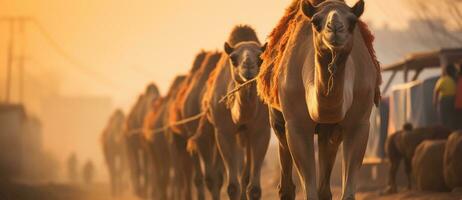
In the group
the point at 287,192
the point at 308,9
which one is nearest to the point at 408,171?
the point at 287,192

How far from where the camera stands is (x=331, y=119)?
10.1 meters

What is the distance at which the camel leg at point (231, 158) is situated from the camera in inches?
601

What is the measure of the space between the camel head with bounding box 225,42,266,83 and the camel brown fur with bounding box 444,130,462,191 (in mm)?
4292

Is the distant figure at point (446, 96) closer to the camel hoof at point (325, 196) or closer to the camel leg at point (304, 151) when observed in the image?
the camel hoof at point (325, 196)

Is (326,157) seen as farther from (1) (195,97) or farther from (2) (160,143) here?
→ (2) (160,143)

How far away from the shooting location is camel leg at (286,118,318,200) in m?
10.6

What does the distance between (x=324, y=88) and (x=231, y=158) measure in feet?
18.3

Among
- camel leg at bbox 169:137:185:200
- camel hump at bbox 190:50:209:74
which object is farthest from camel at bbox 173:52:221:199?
camel leg at bbox 169:137:185:200

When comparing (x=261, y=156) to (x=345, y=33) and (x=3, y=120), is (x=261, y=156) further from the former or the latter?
(x=3, y=120)

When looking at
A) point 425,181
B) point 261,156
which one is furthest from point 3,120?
point 261,156

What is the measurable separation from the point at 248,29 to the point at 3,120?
1443 inches

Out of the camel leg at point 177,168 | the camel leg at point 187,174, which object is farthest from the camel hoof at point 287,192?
the camel leg at point 177,168

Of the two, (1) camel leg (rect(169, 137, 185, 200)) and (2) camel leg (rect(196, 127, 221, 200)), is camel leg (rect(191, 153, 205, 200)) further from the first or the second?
(1) camel leg (rect(169, 137, 185, 200))

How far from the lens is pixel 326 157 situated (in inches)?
445
